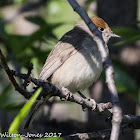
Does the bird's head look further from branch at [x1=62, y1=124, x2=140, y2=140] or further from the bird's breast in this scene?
branch at [x1=62, y1=124, x2=140, y2=140]

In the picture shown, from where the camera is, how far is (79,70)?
400 centimetres

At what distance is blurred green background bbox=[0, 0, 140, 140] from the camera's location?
464 centimetres

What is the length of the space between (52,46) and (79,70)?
1.75 meters

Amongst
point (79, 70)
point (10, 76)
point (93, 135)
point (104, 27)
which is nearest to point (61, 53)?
point (79, 70)

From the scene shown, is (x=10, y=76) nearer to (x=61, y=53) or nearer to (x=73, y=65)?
(x=73, y=65)

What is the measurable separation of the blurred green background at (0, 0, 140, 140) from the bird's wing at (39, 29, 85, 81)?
41 centimetres

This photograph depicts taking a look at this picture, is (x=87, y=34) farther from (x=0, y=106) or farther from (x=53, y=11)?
(x=53, y=11)

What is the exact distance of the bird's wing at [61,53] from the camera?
403cm

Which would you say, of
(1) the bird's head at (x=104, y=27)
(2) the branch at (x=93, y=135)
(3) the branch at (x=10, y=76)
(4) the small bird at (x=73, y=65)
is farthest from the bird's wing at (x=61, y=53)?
(3) the branch at (x=10, y=76)

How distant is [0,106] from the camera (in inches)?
183

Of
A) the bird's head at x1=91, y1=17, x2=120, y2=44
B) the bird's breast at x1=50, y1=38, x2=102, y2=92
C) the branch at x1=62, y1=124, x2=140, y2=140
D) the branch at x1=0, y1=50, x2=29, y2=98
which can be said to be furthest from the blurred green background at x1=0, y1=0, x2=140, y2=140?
the branch at x1=0, y1=50, x2=29, y2=98

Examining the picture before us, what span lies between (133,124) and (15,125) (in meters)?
1.74

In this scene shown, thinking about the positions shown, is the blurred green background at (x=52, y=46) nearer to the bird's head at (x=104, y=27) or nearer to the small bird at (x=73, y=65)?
the bird's head at (x=104, y=27)

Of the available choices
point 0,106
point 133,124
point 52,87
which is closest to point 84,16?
point 52,87
